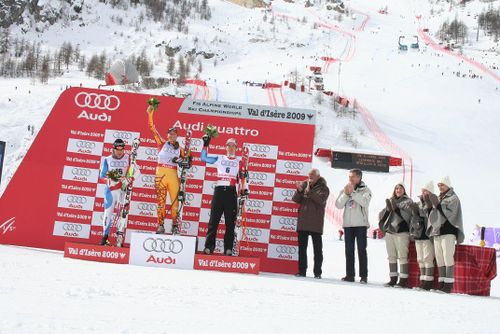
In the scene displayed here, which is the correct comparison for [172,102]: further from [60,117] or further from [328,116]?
[328,116]

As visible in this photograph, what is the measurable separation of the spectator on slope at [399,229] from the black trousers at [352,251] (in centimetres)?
30

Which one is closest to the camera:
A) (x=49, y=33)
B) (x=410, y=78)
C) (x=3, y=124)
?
(x=3, y=124)

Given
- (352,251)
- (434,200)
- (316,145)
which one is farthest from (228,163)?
(316,145)

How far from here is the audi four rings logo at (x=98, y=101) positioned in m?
7.93

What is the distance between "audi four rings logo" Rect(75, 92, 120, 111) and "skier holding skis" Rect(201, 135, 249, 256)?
1.65 meters

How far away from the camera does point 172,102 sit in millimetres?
7930

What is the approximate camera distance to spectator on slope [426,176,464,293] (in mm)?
6500

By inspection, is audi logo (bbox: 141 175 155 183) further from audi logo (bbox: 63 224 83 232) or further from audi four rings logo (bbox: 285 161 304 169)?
audi four rings logo (bbox: 285 161 304 169)

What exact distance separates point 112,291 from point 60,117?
15.0ft

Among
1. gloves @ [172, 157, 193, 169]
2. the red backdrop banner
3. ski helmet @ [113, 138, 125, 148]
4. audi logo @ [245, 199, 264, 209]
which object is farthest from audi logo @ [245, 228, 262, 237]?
ski helmet @ [113, 138, 125, 148]

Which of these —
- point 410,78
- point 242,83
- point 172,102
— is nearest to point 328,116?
point 242,83

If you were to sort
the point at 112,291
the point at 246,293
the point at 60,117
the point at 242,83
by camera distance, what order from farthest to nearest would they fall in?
the point at 242,83 → the point at 60,117 → the point at 246,293 → the point at 112,291

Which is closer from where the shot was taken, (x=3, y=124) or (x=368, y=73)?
(x=3, y=124)

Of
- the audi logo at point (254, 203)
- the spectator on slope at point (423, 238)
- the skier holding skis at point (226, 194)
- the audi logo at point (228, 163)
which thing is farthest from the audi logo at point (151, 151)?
the spectator on slope at point (423, 238)
